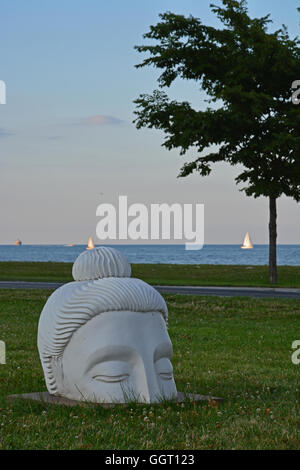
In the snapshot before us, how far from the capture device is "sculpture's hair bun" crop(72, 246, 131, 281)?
8109 millimetres

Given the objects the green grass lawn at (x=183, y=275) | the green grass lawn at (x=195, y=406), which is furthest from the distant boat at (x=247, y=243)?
the green grass lawn at (x=195, y=406)

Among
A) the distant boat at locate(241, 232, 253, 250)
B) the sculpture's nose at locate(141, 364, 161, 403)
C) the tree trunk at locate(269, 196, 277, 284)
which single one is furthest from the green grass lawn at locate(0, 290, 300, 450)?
the distant boat at locate(241, 232, 253, 250)

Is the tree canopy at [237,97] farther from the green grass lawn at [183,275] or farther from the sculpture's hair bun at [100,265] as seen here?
the sculpture's hair bun at [100,265]

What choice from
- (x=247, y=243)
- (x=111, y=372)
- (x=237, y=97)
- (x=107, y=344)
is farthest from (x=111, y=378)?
(x=247, y=243)

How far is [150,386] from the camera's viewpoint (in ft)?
24.7

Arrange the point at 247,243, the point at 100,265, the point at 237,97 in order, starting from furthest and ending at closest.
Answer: the point at 247,243 → the point at 237,97 → the point at 100,265

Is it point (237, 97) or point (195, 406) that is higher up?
point (237, 97)

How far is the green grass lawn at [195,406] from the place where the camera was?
246 inches

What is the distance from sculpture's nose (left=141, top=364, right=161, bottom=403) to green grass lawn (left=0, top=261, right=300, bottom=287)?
22.0 m

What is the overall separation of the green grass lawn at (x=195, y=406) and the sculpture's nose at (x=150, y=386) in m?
0.16

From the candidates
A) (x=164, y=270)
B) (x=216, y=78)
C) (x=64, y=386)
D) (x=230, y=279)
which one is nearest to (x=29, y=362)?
(x=64, y=386)

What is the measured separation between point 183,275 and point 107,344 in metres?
30.0

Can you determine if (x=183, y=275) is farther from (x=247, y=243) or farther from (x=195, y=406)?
(x=247, y=243)
